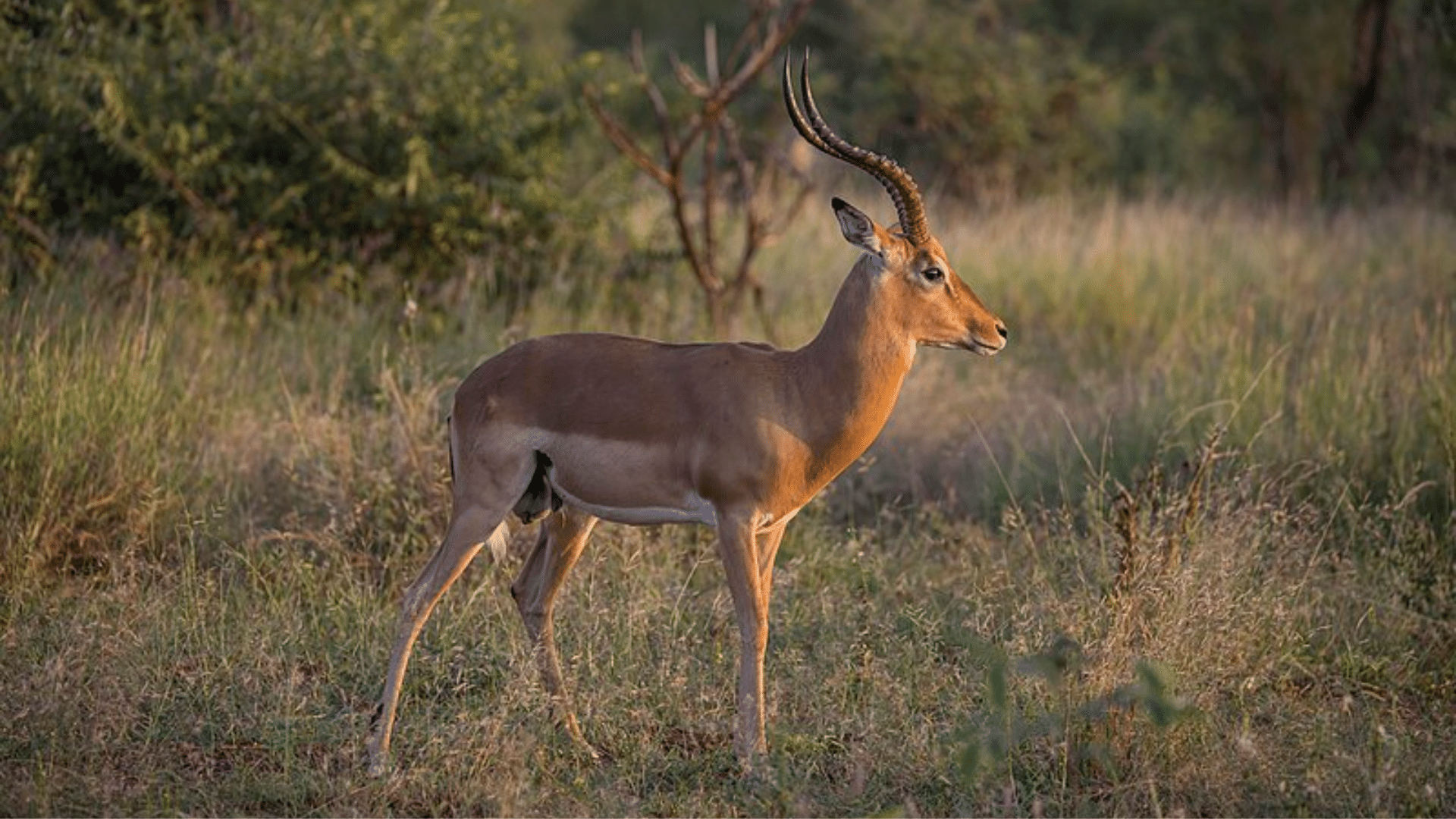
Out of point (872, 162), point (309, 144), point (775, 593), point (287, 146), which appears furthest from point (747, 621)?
point (287, 146)

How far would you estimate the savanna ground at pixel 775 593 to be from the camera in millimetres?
4918

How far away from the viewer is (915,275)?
5.17m

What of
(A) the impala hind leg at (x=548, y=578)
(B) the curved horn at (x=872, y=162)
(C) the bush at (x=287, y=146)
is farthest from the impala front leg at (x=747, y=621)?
(C) the bush at (x=287, y=146)

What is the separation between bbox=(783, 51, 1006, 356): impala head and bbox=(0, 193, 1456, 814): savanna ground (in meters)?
0.94

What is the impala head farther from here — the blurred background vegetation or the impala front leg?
the blurred background vegetation

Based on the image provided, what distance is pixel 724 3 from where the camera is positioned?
2664 centimetres

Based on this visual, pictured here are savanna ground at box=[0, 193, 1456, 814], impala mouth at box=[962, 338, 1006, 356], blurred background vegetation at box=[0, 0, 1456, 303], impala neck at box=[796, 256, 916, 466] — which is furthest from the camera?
blurred background vegetation at box=[0, 0, 1456, 303]

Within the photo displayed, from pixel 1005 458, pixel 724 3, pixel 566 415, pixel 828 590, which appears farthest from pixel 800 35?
pixel 566 415

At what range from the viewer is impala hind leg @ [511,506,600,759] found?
5.50m

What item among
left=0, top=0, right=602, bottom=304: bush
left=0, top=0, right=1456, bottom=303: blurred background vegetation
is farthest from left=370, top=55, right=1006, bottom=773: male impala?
left=0, top=0, right=602, bottom=304: bush

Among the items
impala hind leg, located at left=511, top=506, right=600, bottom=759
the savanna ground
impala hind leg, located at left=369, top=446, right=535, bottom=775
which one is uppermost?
impala hind leg, located at left=369, top=446, right=535, bottom=775

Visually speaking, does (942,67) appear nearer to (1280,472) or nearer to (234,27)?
(234,27)

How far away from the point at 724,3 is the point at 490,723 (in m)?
22.8

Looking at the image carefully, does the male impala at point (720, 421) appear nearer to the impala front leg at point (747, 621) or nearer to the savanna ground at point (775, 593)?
the impala front leg at point (747, 621)
